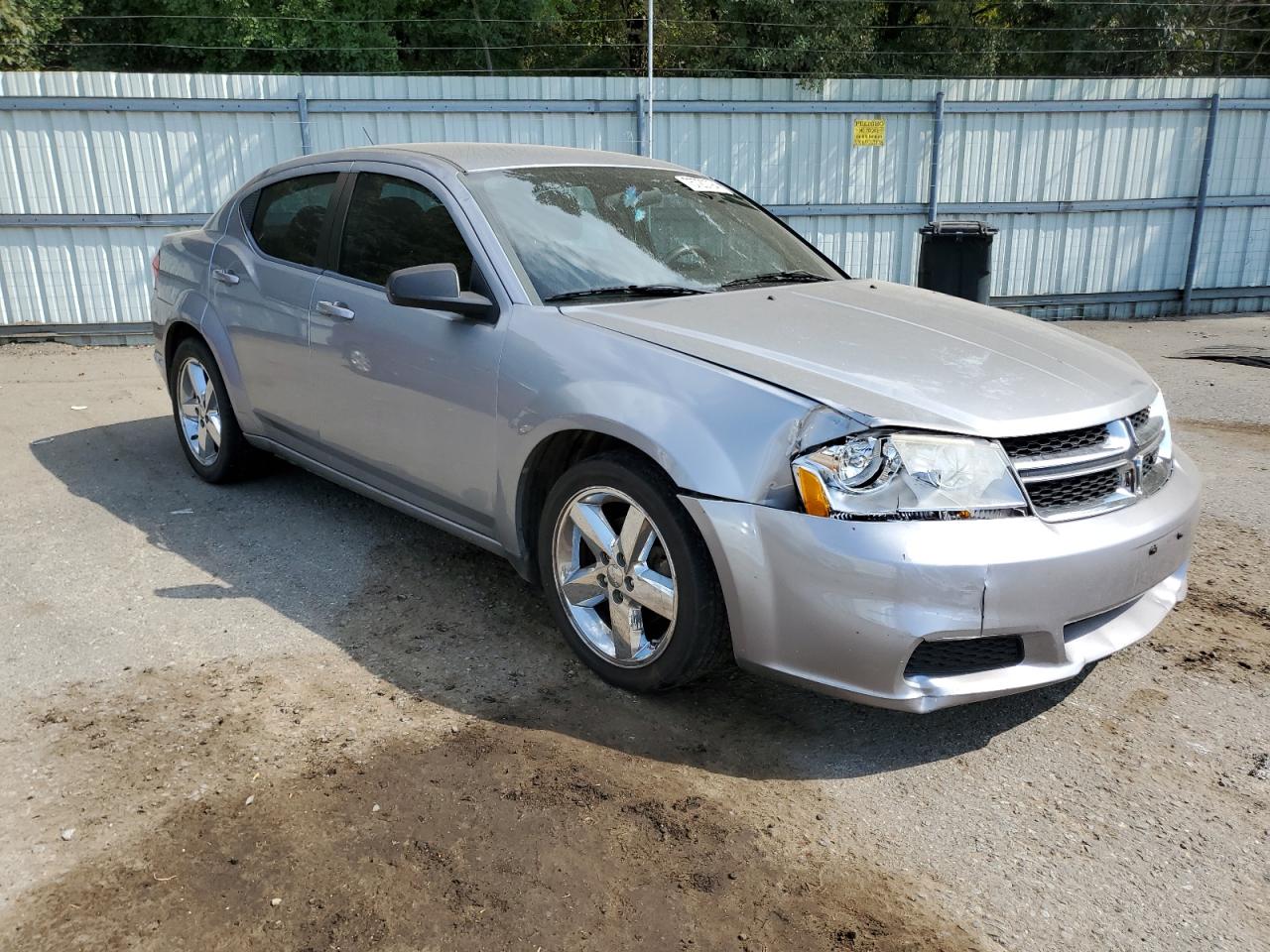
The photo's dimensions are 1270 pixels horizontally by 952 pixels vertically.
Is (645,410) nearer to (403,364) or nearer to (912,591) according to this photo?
(912,591)

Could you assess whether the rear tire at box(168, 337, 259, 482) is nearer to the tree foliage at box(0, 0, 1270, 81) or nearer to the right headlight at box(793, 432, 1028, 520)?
the right headlight at box(793, 432, 1028, 520)

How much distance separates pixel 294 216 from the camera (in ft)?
16.5

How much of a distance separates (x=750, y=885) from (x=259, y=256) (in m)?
3.85

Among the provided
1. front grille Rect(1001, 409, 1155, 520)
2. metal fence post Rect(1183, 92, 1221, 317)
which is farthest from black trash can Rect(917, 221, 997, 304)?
front grille Rect(1001, 409, 1155, 520)

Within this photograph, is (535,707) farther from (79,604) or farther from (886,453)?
(79,604)

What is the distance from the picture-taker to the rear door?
188 inches

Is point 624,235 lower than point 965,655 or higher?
higher

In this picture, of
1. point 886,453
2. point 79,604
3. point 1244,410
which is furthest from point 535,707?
point 1244,410

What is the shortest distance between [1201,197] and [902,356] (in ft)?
36.6

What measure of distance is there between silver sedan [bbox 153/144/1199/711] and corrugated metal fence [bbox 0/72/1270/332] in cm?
622

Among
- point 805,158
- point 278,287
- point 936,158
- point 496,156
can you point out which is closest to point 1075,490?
point 496,156

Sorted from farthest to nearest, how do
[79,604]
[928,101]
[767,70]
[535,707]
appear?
[767,70] < [928,101] < [79,604] < [535,707]

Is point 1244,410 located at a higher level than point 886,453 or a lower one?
lower

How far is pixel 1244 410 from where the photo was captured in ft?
25.8
